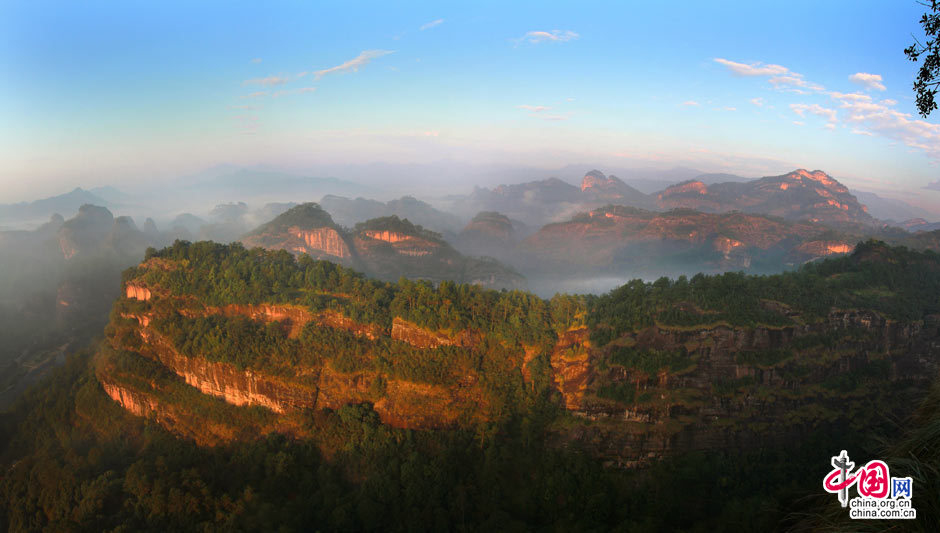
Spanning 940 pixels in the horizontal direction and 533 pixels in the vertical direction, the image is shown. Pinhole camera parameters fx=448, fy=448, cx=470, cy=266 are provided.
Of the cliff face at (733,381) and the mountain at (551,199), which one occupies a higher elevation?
the mountain at (551,199)

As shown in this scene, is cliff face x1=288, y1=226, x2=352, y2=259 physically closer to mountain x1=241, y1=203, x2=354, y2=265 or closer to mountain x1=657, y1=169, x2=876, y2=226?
mountain x1=241, y1=203, x2=354, y2=265

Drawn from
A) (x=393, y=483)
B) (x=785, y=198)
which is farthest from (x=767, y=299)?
(x=785, y=198)

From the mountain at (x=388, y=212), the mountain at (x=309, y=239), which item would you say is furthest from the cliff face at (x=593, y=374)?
the mountain at (x=388, y=212)

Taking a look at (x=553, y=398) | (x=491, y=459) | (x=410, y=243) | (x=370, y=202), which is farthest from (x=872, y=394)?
(x=370, y=202)

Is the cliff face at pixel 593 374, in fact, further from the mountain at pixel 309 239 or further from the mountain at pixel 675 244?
the mountain at pixel 309 239

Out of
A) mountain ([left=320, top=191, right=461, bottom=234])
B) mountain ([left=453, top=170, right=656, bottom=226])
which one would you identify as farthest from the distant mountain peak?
mountain ([left=320, top=191, right=461, bottom=234])

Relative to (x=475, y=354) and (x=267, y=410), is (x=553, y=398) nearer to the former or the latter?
(x=475, y=354)
